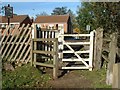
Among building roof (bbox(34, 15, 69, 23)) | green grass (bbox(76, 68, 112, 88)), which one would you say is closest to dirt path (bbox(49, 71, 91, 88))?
green grass (bbox(76, 68, 112, 88))

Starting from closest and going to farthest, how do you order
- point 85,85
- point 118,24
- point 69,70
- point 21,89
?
point 21,89 < point 85,85 < point 69,70 < point 118,24

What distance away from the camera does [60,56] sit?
9531 mm

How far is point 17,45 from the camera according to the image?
1026cm

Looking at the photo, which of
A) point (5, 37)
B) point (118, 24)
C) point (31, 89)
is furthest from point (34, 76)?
point (118, 24)

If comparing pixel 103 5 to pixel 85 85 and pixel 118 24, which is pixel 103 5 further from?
pixel 85 85

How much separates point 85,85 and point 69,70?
230 centimetres

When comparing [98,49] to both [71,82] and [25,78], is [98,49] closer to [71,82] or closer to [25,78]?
[71,82]

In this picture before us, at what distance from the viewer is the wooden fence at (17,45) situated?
10.2 meters

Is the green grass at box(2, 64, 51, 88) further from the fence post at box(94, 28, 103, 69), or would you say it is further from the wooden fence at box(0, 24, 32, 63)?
the fence post at box(94, 28, 103, 69)

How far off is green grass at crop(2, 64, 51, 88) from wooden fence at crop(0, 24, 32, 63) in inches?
44.1

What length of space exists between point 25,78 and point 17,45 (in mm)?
2860

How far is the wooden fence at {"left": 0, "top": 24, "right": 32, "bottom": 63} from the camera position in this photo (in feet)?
33.5

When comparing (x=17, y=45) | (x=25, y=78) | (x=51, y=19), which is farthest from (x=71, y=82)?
(x=51, y=19)

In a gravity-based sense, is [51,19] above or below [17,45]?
above
